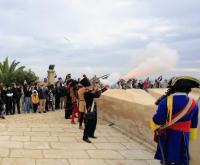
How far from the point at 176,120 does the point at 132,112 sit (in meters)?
5.43

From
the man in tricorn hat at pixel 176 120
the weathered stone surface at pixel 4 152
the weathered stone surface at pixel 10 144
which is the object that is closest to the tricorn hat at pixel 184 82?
the man in tricorn hat at pixel 176 120

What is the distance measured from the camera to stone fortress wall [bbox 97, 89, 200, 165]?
31.2 feet

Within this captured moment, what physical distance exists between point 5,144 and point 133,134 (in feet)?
10.7

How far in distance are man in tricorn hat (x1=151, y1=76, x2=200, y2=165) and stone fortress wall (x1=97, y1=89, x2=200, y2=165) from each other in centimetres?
143

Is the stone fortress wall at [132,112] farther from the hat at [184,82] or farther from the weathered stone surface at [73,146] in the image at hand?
the hat at [184,82]

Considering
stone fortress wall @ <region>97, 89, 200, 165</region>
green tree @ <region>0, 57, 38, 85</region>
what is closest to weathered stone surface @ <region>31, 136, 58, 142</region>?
stone fortress wall @ <region>97, 89, 200, 165</region>

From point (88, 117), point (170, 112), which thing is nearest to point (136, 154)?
point (88, 117)

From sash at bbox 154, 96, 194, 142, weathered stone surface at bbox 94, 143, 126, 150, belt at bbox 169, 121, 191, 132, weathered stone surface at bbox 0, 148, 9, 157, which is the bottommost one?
weathered stone surface at bbox 94, 143, 126, 150

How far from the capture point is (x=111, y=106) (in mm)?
13594

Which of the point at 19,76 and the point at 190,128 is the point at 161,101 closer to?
the point at 190,128

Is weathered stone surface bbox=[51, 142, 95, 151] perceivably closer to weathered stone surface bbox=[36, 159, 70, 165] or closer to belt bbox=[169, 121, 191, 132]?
weathered stone surface bbox=[36, 159, 70, 165]

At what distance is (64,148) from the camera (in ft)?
30.5

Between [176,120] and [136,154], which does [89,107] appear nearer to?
[136,154]

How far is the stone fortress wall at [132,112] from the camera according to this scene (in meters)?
9.52
